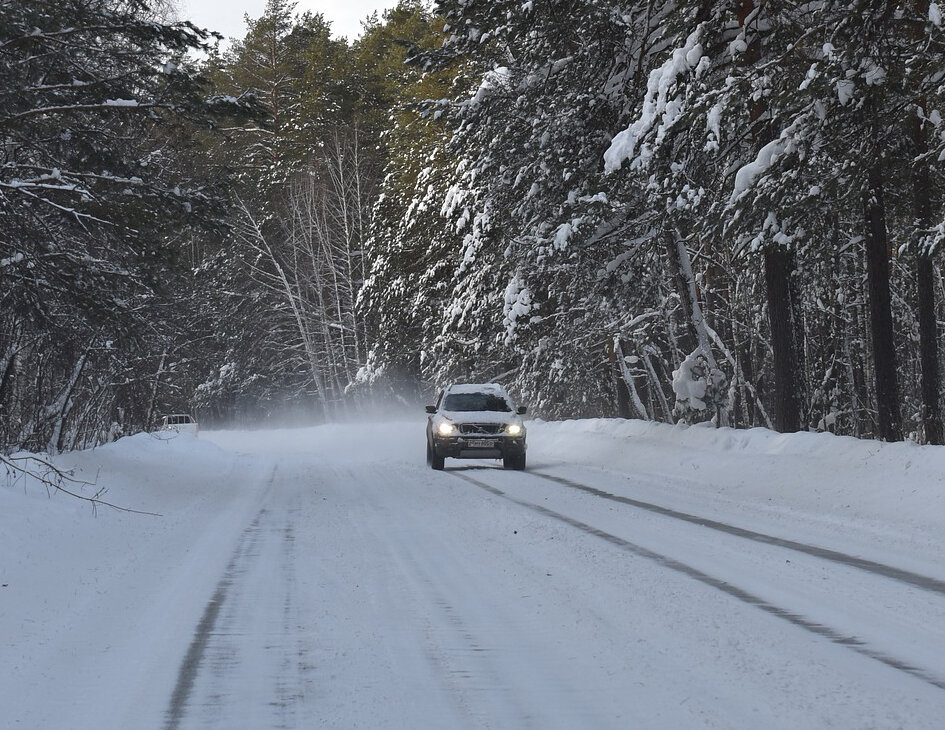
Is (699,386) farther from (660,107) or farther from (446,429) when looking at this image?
(660,107)

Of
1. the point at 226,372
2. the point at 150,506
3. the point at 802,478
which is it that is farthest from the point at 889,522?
the point at 226,372

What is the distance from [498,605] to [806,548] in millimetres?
3672

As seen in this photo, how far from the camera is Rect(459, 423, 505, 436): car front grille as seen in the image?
21.4 meters

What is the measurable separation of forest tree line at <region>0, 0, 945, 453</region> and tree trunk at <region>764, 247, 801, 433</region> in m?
0.05

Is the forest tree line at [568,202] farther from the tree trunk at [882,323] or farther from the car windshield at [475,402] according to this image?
the car windshield at [475,402]

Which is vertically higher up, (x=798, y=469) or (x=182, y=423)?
(x=182, y=423)

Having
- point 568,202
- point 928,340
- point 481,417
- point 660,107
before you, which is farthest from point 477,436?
point 928,340

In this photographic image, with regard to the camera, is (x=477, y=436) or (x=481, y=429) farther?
(x=481, y=429)

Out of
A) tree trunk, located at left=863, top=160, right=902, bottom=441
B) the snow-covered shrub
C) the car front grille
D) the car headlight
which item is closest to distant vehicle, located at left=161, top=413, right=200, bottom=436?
the car headlight

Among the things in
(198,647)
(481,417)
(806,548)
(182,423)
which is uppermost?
(182,423)

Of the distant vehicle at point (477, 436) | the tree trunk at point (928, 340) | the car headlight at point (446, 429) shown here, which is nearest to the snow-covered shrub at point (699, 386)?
the distant vehicle at point (477, 436)

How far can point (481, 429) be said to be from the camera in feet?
70.8

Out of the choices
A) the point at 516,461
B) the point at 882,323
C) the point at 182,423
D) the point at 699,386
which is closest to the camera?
the point at 882,323

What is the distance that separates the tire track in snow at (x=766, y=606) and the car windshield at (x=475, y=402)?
431 inches
